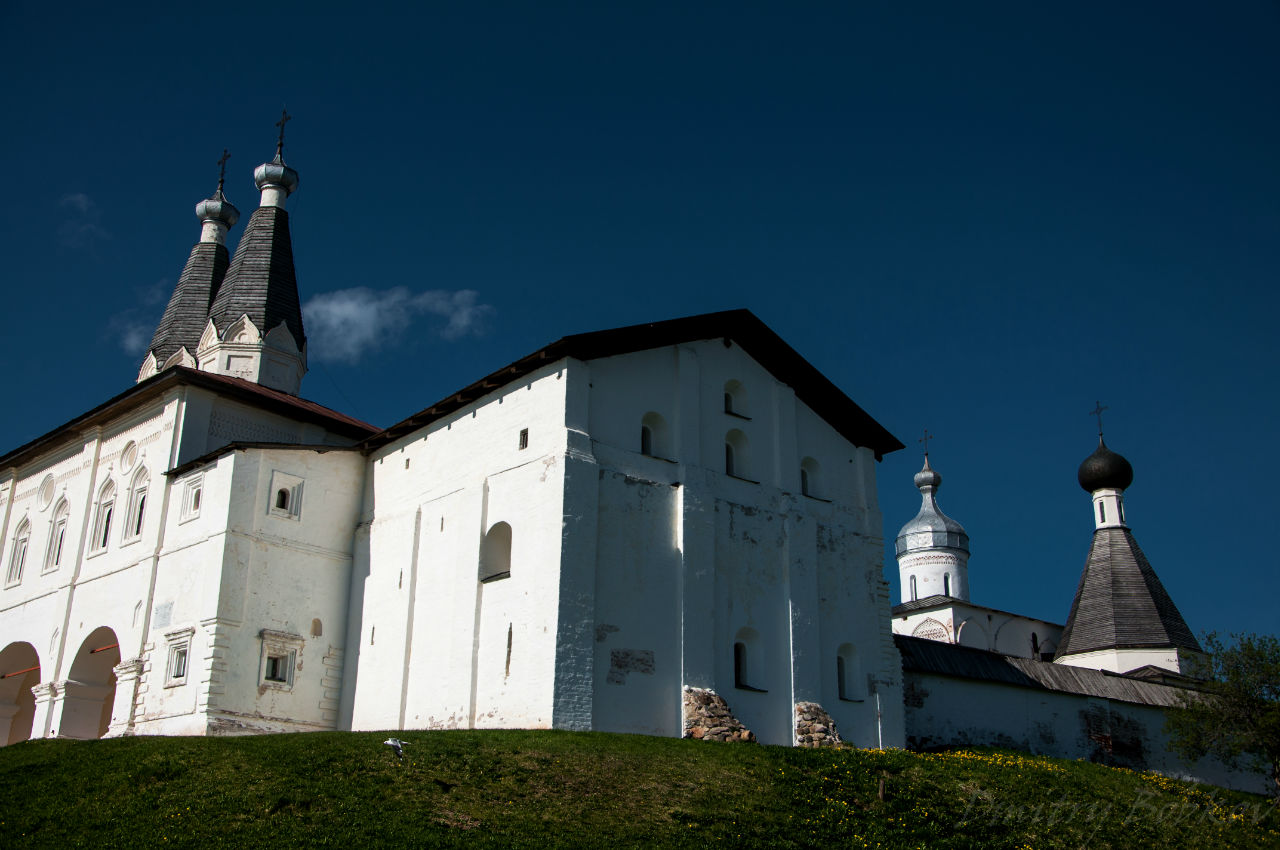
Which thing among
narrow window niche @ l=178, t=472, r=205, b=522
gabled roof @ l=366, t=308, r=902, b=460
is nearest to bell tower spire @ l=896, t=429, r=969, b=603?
gabled roof @ l=366, t=308, r=902, b=460

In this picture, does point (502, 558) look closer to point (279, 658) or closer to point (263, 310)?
point (279, 658)

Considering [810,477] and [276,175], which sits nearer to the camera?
[810,477]

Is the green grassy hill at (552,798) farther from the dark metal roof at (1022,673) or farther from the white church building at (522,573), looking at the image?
the dark metal roof at (1022,673)

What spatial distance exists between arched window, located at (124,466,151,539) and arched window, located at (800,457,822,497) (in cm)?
1508

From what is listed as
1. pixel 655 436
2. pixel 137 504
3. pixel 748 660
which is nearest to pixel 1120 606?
pixel 748 660

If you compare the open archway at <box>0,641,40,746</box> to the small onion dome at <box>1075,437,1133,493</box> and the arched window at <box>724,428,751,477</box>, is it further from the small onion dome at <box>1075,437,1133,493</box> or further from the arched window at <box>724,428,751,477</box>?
the small onion dome at <box>1075,437,1133,493</box>

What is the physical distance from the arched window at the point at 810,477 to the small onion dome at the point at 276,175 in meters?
19.6

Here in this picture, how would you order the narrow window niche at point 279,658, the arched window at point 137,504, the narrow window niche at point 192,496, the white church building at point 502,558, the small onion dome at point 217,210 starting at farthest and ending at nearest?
the small onion dome at point 217,210, the arched window at point 137,504, the narrow window niche at point 192,496, the narrow window niche at point 279,658, the white church building at point 502,558

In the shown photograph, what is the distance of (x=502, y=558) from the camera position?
23.6m

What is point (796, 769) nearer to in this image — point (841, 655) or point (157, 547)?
point (841, 655)

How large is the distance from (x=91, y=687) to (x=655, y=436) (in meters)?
14.9

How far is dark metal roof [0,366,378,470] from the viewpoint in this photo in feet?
90.1

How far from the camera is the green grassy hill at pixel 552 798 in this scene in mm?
14484

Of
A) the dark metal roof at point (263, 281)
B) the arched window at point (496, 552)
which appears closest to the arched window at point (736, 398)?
the arched window at point (496, 552)
